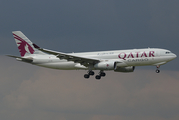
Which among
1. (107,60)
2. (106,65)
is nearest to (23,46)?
(107,60)

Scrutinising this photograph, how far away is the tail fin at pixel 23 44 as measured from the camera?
7669 cm

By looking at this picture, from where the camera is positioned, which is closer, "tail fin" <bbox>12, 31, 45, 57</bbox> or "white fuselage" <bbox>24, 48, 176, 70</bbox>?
"white fuselage" <bbox>24, 48, 176, 70</bbox>

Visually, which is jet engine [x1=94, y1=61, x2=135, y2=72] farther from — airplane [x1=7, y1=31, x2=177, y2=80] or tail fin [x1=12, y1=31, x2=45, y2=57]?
tail fin [x1=12, y1=31, x2=45, y2=57]

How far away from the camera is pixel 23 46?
7731 cm

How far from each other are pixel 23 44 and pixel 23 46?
18.7 inches

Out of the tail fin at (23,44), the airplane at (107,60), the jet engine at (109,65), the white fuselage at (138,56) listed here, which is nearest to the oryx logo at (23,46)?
the tail fin at (23,44)

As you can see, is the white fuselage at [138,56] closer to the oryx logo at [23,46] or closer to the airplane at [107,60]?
the airplane at [107,60]

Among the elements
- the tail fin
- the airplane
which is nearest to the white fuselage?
the airplane

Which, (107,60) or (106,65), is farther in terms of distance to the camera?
(107,60)

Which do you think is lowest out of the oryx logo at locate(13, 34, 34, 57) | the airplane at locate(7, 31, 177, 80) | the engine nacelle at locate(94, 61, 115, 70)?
the engine nacelle at locate(94, 61, 115, 70)

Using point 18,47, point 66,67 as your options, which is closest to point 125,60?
point 66,67

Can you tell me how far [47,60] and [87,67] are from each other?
29.2 feet

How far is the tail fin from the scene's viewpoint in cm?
7669

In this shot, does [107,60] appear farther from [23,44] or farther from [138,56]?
[23,44]
